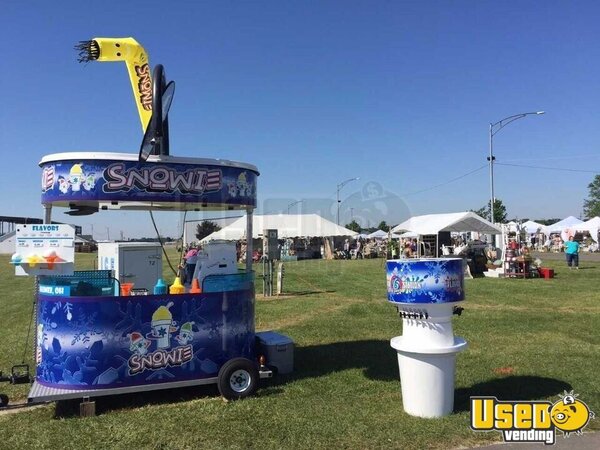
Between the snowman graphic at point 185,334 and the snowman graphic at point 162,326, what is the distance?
9 cm

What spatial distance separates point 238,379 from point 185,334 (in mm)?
889

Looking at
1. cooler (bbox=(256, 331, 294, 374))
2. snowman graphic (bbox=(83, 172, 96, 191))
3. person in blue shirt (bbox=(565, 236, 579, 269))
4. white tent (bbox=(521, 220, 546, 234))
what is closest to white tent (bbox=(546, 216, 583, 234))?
white tent (bbox=(521, 220, 546, 234))

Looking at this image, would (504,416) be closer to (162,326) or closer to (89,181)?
(162,326)

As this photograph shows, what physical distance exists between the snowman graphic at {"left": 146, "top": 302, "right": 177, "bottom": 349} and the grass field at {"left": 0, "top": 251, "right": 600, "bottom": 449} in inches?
30.3

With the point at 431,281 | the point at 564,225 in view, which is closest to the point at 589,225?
the point at 564,225

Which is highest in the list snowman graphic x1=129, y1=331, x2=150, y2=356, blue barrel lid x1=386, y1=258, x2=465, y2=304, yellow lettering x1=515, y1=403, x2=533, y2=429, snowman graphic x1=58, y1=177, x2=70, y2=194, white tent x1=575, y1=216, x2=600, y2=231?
white tent x1=575, y1=216, x2=600, y2=231

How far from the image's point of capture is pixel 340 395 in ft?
21.1

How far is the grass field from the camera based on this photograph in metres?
5.03

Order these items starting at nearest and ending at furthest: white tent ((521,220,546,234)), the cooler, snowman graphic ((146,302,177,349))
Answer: snowman graphic ((146,302,177,349))
the cooler
white tent ((521,220,546,234))

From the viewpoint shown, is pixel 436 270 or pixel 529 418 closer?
pixel 529 418

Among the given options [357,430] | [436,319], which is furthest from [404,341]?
[357,430]

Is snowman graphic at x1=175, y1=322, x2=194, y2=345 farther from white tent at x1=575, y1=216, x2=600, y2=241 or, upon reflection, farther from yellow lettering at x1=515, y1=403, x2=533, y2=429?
white tent at x1=575, y1=216, x2=600, y2=241

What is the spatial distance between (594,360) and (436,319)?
4065 millimetres

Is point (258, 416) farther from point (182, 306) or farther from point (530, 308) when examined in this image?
point (530, 308)
